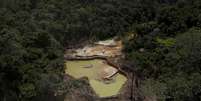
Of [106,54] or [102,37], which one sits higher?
[102,37]

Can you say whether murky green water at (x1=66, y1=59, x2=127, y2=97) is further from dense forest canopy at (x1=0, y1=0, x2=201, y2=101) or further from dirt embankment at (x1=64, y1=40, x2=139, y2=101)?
dense forest canopy at (x1=0, y1=0, x2=201, y2=101)

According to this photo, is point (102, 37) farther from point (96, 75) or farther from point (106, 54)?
point (96, 75)

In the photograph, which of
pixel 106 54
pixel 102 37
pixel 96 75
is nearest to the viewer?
pixel 96 75

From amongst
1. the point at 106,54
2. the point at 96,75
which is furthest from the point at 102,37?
the point at 96,75

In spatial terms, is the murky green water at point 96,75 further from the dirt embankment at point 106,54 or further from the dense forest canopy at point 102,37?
the dense forest canopy at point 102,37

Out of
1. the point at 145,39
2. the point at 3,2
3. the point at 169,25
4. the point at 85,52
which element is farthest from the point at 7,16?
the point at 169,25

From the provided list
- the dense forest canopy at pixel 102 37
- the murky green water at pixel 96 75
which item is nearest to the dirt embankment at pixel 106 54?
the murky green water at pixel 96 75

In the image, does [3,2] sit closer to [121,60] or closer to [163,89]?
[121,60]

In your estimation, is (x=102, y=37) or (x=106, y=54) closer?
(x=106, y=54)
